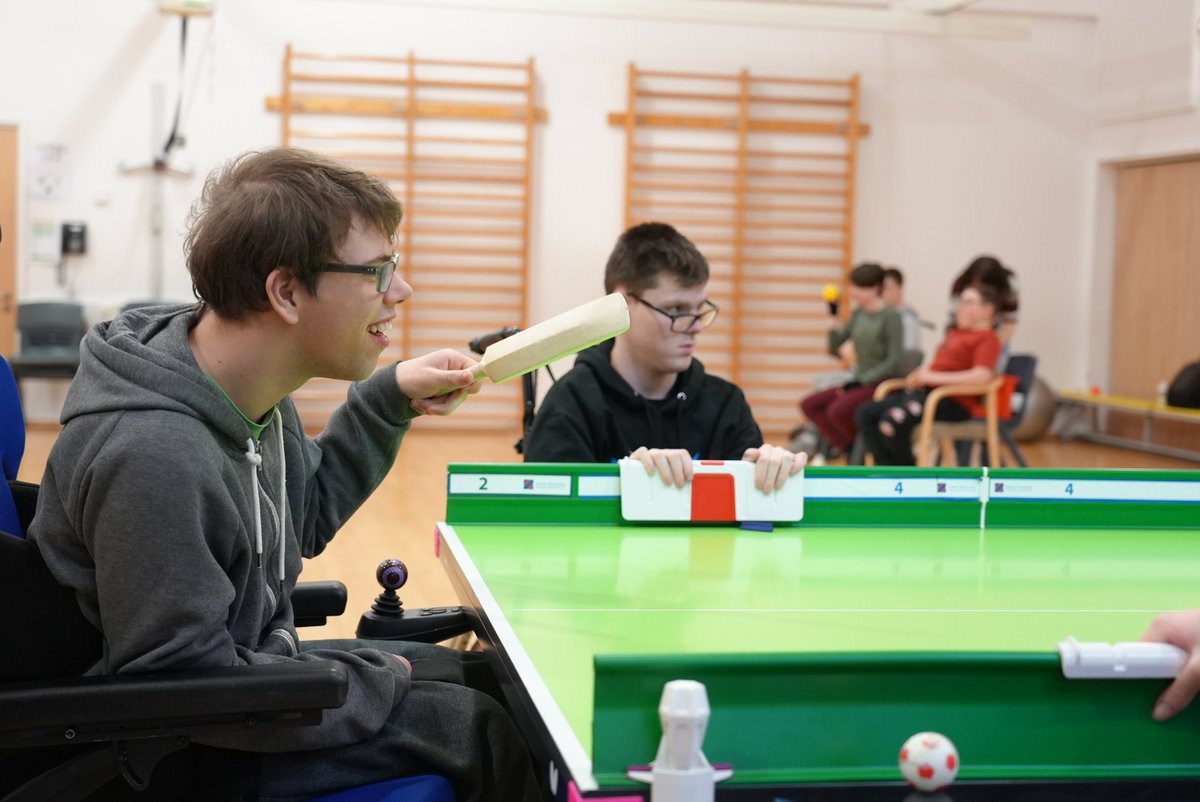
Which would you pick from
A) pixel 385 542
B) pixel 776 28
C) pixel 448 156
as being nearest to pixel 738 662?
pixel 385 542

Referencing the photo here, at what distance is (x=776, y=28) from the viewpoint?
8562 mm

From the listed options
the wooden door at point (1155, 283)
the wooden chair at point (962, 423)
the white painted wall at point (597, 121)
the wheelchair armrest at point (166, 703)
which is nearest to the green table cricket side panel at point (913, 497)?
the wheelchair armrest at point (166, 703)

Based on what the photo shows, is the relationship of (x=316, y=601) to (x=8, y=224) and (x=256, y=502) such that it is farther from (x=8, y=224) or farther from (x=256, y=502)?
(x=8, y=224)

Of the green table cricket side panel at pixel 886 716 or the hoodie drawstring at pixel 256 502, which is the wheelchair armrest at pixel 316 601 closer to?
the hoodie drawstring at pixel 256 502

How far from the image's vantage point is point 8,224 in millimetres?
7734

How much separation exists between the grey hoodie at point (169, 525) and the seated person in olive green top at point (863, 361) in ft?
17.0

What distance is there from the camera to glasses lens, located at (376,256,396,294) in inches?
56.6

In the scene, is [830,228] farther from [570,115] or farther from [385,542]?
[385,542]

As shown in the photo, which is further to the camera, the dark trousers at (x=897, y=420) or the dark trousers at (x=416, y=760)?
the dark trousers at (x=897, y=420)

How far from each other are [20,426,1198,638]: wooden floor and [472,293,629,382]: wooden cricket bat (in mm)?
1876

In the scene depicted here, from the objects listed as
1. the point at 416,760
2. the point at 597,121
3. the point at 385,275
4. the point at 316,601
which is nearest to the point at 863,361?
the point at 597,121

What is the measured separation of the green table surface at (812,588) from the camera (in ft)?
4.34

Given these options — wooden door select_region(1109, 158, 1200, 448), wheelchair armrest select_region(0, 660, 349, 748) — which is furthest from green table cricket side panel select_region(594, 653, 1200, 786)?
wooden door select_region(1109, 158, 1200, 448)

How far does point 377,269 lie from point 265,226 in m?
0.14
